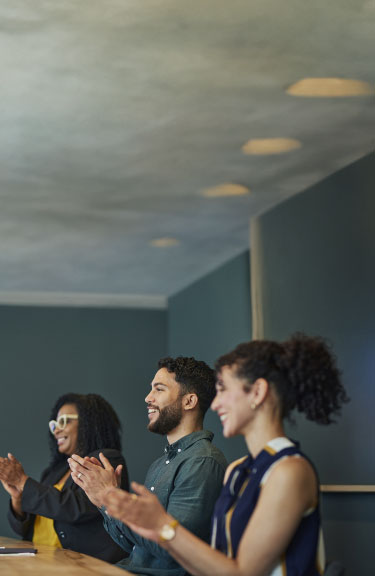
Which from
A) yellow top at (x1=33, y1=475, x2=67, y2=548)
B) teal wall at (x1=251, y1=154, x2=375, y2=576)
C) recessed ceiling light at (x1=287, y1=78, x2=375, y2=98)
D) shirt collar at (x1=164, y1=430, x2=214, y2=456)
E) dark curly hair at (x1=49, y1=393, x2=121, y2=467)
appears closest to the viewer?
shirt collar at (x1=164, y1=430, x2=214, y2=456)

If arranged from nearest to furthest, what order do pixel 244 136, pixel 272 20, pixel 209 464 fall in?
1. pixel 209 464
2. pixel 272 20
3. pixel 244 136

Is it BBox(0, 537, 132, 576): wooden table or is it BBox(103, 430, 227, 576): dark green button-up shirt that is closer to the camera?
BBox(0, 537, 132, 576): wooden table

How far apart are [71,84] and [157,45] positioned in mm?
579

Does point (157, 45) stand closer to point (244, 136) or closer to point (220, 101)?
point (220, 101)

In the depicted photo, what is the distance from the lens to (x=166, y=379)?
10.1 feet

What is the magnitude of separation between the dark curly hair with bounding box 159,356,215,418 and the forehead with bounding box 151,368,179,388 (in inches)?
0.5

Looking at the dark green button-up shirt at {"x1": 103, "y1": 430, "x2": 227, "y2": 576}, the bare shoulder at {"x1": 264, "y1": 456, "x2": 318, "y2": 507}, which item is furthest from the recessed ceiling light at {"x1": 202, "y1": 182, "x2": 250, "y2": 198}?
the bare shoulder at {"x1": 264, "y1": 456, "x2": 318, "y2": 507}

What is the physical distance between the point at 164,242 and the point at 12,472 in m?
3.58

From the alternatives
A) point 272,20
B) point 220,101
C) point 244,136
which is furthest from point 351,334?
point 272,20

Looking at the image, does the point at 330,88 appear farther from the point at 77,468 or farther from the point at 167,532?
the point at 167,532

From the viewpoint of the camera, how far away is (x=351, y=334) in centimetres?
477

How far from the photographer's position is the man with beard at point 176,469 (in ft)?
8.71

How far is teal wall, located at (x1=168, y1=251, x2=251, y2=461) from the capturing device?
22.5 feet

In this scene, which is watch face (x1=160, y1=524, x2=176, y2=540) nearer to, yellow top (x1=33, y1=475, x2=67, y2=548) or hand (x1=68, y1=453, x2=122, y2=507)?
hand (x1=68, y1=453, x2=122, y2=507)
